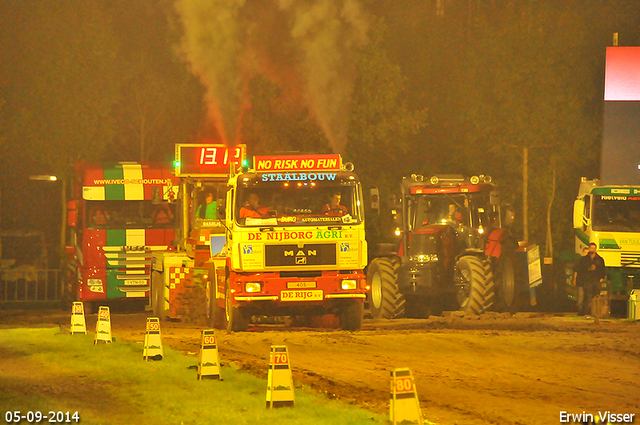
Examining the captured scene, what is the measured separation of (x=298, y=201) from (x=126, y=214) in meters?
8.79

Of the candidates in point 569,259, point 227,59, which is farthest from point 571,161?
point 227,59

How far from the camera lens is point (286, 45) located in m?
25.3

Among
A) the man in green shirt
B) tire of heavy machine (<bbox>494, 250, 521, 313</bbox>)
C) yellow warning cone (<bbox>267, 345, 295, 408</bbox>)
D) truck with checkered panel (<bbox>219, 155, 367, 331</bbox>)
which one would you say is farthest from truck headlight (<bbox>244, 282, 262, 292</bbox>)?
yellow warning cone (<bbox>267, 345, 295, 408</bbox>)

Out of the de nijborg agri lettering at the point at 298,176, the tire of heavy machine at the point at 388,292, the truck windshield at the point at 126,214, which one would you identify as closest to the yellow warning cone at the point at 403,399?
the de nijborg agri lettering at the point at 298,176

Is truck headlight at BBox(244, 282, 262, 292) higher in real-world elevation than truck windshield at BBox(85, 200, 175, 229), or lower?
lower

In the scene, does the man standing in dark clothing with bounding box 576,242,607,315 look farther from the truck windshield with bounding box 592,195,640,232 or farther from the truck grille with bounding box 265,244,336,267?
the truck grille with bounding box 265,244,336,267

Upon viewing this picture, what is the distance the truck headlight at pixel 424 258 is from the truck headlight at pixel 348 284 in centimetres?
427

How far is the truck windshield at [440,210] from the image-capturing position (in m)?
23.1

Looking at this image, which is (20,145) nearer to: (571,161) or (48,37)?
(48,37)

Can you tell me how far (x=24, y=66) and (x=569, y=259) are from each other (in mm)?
18737

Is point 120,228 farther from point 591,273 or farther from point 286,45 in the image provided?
point 591,273

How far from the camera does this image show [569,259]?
27141 millimetres

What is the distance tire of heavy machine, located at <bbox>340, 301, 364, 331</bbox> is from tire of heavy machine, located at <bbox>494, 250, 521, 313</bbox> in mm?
4419

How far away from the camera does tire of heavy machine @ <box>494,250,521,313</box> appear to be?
22.2m
